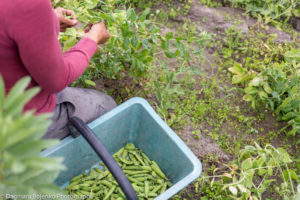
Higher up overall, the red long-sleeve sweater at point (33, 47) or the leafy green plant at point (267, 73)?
the red long-sleeve sweater at point (33, 47)

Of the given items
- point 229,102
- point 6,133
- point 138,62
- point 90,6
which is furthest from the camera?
point 229,102

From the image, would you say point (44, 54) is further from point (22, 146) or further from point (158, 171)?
point (158, 171)

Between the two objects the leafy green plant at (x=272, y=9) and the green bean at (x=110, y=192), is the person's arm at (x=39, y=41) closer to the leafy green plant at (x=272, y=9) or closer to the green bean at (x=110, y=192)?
the green bean at (x=110, y=192)

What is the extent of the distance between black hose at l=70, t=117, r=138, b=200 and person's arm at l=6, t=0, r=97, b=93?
25cm

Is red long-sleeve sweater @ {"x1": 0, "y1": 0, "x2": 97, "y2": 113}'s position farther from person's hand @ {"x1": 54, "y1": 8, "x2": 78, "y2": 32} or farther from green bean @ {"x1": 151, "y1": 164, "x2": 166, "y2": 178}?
green bean @ {"x1": 151, "y1": 164, "x2": 166, "y2": 178}

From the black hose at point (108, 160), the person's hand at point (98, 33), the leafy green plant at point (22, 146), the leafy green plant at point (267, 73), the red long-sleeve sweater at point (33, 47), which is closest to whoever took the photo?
the leafy green plant at point (22, 146)

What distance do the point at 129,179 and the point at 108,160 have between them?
0.54 metres

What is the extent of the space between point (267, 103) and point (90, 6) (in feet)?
4.81

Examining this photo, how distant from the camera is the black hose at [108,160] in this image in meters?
1.18

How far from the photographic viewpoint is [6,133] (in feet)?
1.92

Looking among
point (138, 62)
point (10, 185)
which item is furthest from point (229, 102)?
point (10, 185)

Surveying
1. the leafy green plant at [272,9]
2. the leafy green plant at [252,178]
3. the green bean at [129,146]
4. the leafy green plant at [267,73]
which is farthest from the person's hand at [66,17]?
the leafy green plant at [272,9]

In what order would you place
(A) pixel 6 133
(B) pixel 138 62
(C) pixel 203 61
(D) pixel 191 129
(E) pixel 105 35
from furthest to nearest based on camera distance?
(C) pixel 203 61, (D) pixel 191 129, (B) pixel 138 62, (E) pixel 105 35, (A) pixel 6 133

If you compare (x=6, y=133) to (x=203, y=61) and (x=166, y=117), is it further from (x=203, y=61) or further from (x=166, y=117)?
(x=203, y=61)
